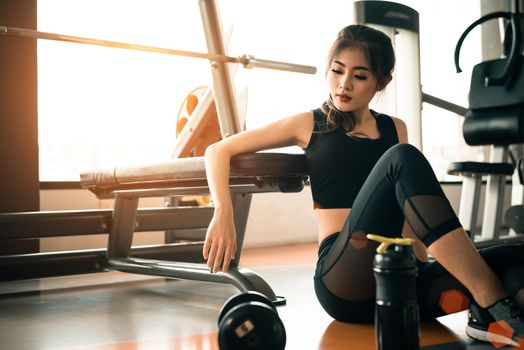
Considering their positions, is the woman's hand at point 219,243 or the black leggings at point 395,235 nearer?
the black leggings at point 395,235

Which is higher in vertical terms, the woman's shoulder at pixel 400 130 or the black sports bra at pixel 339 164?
the woman's shoulder at pixel 400 130

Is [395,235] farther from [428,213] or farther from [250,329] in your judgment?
[250,329]

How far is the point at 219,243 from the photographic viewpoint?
1434 mm

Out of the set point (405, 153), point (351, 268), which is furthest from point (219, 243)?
point (405, 153)

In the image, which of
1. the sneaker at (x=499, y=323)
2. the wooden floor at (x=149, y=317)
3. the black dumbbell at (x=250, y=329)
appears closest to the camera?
the black dumbbell at (x=250, y=329)

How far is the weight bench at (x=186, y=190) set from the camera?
1827 mm

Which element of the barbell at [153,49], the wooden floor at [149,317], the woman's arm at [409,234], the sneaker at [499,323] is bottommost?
the wooden floor at [149,317]

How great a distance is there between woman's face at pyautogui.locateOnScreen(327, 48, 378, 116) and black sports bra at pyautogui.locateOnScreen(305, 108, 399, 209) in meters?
0.09

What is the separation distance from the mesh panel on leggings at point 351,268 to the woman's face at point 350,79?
0.36 metres

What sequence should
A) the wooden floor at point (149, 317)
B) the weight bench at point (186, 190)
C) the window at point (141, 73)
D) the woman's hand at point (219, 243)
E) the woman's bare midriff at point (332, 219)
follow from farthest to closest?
the window at point (141, 73) → the weight bench at point (186, 190) → the woman's bare midriff at point (332, 219) → the wooden floor at point (149, 317) → the woman's hand at point (219, 243)

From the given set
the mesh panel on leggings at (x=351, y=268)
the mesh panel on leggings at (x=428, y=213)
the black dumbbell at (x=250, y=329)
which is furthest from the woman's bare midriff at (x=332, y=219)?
the black dumbbell at (x=250, y=329)

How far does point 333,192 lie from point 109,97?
2.55 m

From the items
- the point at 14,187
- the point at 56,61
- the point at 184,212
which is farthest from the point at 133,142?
the point at 184,212

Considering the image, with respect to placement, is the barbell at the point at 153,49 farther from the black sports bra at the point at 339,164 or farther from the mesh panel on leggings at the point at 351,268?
the mesh panel on leggings at the point at 351,268
